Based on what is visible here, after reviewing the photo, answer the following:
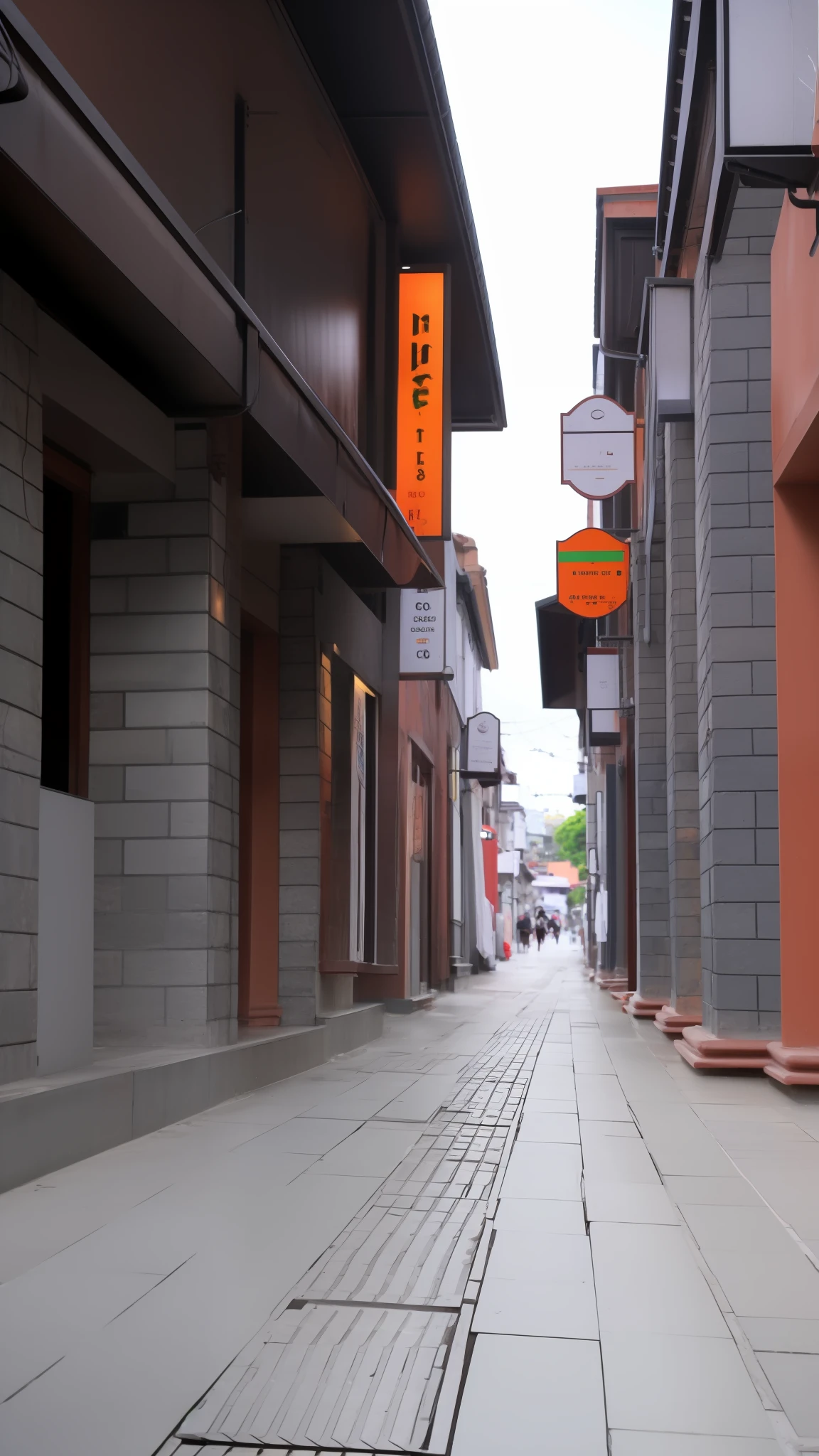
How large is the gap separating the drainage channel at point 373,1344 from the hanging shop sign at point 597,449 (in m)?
11.1

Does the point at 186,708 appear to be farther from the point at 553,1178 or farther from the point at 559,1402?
the point at 559,1402

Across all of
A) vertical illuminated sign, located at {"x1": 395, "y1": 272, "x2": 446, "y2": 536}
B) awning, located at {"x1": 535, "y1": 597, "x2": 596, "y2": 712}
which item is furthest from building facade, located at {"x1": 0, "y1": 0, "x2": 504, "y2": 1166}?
awning, located at {"x1": 535, "y1": 597, "x2": 596, "y2": 712}

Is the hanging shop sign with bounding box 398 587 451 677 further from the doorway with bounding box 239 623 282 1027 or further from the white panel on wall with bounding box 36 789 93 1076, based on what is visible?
the white panel on wall with bounding box 36 789 93 1076

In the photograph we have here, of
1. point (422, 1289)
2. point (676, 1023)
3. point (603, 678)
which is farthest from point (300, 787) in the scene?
point (603, 678)

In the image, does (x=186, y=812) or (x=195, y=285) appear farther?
(x=186, y=812)

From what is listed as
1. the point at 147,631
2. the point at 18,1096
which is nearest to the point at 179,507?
the point at 147,631

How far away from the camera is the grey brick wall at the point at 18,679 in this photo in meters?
5.10

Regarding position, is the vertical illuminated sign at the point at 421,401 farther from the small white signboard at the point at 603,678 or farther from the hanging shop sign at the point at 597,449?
the small white signboard at the point at 603,678

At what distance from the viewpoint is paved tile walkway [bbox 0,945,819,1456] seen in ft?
8.73

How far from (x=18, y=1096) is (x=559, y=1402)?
2651 millimetres

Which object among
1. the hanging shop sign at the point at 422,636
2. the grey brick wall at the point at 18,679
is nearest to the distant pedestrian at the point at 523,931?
the hanging shop sign at the point at 422,636

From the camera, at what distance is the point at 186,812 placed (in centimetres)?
712

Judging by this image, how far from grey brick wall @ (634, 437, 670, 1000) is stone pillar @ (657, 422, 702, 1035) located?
2829 mm

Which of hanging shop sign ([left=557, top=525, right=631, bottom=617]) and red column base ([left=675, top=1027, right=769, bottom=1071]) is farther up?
hanging shop sign ([left=557, top=525, right=631, bottom=617])
